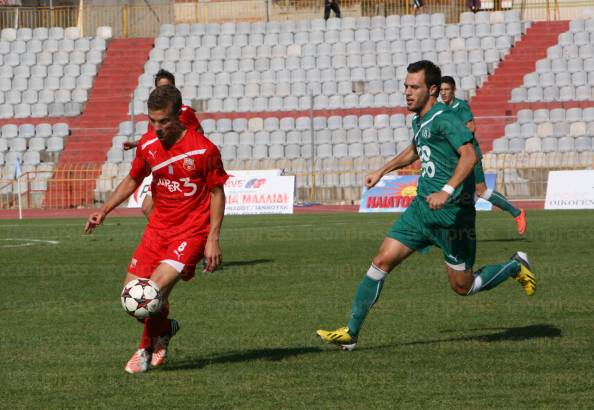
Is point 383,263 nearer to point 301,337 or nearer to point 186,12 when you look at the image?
point 301,337

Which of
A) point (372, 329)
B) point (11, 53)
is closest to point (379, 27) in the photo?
point (11, 53)

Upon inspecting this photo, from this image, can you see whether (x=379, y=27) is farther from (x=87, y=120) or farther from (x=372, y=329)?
(x=372, y=329)

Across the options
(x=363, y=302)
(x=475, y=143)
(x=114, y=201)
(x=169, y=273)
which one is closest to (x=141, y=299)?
(x=169, y=273)

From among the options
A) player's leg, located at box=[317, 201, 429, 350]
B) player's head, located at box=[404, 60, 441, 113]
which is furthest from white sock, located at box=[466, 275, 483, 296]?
player's head, located at box=[404, 60, 441, 113]

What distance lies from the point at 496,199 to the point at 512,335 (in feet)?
18.6

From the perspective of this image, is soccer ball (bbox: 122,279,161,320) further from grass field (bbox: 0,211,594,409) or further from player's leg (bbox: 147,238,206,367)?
grass field (bbox: 0,211,594,409)

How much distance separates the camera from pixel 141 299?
7004 mm

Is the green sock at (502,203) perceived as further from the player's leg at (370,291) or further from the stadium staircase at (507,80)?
the stadium staircase at (507,80)

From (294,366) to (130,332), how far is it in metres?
2.18

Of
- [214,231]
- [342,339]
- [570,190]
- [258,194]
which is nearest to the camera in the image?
[214,231]

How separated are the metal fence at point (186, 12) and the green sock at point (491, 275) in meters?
33.1

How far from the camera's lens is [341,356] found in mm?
7758

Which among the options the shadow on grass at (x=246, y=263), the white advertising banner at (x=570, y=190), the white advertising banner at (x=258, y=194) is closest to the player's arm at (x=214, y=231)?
the shadow on grass at (x=246, y=263)

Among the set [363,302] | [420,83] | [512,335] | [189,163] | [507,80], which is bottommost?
[512,335]
